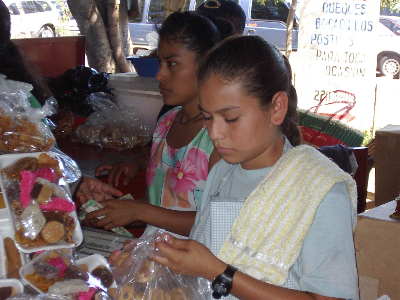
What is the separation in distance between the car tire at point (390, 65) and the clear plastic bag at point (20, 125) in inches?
386

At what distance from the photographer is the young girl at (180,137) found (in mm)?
1927

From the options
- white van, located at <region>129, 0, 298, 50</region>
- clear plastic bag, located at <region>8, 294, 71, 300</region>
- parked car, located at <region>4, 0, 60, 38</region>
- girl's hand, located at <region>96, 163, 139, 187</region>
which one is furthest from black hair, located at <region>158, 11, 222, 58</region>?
parked car, located at <region>4, 0, 60, 38</region>

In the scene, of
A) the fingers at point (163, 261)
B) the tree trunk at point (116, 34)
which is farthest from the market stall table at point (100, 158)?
the tree trunk at point (116, 34)

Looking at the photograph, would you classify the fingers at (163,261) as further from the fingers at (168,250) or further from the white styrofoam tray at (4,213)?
the white styrofoam tray at (4,213)

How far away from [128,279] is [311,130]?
7.58ft

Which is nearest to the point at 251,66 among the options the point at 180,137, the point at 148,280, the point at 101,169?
the point at 148,280

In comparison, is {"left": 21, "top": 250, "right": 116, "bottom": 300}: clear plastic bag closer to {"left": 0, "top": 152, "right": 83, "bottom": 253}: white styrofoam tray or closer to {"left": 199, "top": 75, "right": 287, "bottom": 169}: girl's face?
{"left": 0, "top": 152, "right": 83, "bottom": 253}: white styrofoam tray

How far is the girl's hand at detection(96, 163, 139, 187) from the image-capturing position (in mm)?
2420

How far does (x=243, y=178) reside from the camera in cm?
147

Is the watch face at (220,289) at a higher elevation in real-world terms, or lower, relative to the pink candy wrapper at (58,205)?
lower

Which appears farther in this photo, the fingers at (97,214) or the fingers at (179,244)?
the fingers at (97,214)

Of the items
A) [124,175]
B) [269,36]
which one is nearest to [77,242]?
[124,175]

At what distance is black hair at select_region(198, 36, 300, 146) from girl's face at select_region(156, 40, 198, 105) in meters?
0.61

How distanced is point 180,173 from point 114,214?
1.04 feet
